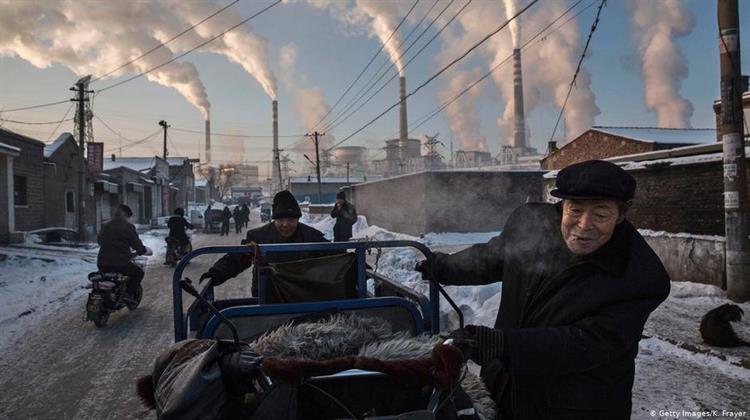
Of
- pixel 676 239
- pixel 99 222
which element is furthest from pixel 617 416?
pixel 99 222

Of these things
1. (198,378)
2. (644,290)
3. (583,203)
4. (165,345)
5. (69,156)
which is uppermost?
(69,156)

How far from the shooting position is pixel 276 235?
4543 millimetres

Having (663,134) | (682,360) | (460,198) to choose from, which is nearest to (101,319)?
(682,360)

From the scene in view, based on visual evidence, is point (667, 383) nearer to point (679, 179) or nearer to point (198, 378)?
point (198, 378)

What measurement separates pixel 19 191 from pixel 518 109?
210 ft

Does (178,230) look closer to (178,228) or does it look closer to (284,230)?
(178,228)

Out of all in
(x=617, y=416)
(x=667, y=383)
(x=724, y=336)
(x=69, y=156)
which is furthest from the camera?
(x=69, y=156)

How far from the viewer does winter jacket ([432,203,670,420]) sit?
64.1 inches

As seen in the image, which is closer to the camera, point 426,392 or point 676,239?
point 426,392

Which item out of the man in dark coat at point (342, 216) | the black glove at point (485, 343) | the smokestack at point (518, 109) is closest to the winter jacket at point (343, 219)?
the man in dark coat at point (342, 216)

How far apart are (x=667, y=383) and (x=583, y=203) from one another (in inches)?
135

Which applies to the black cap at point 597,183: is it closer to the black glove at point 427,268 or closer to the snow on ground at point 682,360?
the black glove at point 427,268

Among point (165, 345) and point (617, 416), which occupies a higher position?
point (617, 416)

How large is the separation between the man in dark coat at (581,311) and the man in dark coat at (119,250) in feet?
23.5
